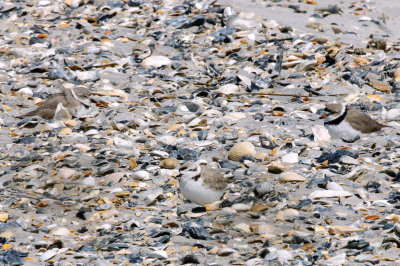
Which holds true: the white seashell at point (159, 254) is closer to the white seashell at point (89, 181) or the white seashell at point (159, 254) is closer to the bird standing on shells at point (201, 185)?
the bird standing on shells at point (201, 185)

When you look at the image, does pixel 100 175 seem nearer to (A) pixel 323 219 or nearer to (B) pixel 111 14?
(A) pixel 323 219

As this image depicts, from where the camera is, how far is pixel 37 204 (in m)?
4.53

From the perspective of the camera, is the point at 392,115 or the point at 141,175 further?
the point at 392,115

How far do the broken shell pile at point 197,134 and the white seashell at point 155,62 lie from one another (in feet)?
0.06

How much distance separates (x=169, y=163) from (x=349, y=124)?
1753mm

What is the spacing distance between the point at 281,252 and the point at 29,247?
173 cm

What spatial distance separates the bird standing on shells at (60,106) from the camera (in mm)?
6008

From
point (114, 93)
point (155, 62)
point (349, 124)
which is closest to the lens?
point (349, 124)

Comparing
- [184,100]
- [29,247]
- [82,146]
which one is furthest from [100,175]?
[184,100]

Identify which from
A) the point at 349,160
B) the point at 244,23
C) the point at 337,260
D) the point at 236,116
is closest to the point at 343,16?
the point at 244,23

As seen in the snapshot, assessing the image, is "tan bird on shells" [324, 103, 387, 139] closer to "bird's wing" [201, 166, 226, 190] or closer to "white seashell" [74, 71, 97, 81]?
"bird's wing" [201, 166, 226, 190]

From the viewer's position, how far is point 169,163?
5016 mm

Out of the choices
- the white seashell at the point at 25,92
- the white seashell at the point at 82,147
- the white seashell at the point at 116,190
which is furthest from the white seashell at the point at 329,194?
the white seashell at the point at 25,92

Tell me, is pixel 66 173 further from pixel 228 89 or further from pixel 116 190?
pixel 228 89
